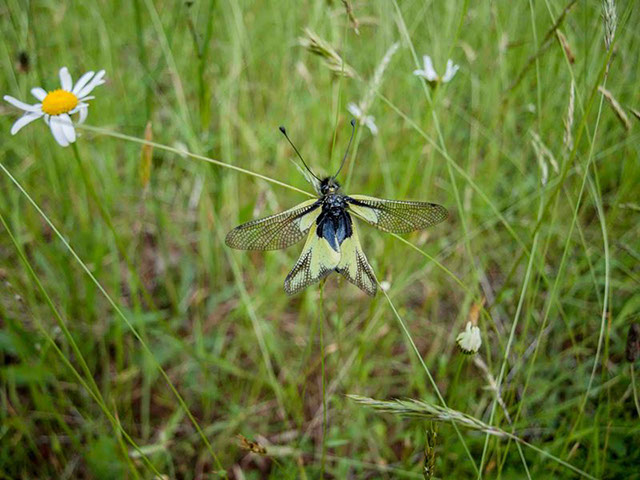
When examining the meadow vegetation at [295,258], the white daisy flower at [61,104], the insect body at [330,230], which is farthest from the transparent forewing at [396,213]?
the white daisy flower at [61,104]

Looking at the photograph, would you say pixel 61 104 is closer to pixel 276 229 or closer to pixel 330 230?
pixel 276 229

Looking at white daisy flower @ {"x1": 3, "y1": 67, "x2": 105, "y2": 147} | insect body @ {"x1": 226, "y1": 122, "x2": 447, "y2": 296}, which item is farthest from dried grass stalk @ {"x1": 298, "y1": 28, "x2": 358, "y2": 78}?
white daisy flower @ {"x1": 3, "y1": 67, "x2": 105, "y2": 147}

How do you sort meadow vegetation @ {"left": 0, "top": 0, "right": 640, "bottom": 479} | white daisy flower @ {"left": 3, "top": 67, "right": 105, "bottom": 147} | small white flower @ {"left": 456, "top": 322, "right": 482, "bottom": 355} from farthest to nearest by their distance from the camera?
meadow vegetation @ {"left": 0, "top": 0, "right": 640, "bottom": 479} < white daisy flower @ {"left": 3, "top": 67, "right": 105, "bottom": 147} < small white flower @ {"left": 456, "top": 322, "right": 482, "bottom": 355}

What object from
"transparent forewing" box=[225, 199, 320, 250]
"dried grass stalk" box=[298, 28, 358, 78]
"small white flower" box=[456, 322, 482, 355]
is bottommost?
"small white flower" box=[456, 322, 482, 355]

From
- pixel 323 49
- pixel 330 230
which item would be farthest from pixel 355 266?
pixel 323 49

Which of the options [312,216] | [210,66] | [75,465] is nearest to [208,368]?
[75,465]

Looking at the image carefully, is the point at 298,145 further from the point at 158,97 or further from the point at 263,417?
the point at 263,417

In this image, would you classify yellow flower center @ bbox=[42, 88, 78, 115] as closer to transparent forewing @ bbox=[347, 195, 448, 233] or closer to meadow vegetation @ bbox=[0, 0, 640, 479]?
meadow vegetation @ bbox=[0, 0, 640, 479]
